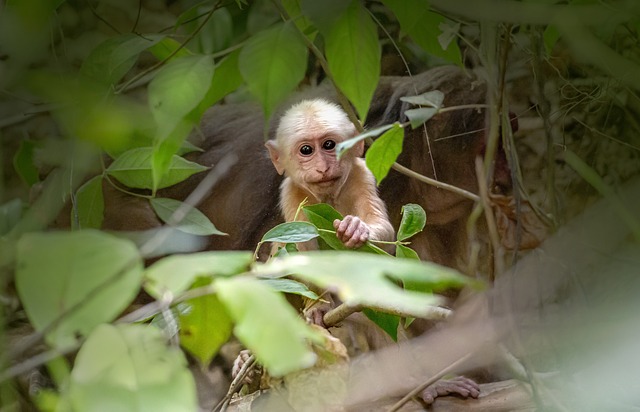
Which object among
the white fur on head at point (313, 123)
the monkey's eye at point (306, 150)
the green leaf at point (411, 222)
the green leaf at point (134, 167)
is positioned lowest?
the monkey's eye at point (306, 150)

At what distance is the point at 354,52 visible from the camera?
992mm

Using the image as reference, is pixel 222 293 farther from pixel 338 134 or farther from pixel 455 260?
pixel 455 260

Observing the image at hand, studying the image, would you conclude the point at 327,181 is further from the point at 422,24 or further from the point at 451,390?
the point at 422,24

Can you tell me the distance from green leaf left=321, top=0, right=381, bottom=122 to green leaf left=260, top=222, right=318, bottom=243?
32 centimetres

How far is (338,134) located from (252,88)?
1.39 m

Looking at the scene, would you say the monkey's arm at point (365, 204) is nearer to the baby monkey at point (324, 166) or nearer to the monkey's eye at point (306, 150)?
the baby monkey at point (324, 166)

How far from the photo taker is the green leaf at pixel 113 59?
1.23 metres

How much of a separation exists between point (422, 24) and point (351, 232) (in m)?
0.54

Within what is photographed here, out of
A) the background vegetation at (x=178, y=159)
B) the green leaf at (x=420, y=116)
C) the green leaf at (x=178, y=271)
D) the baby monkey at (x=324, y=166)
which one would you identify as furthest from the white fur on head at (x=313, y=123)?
the green leaf at (x=178, y=271)

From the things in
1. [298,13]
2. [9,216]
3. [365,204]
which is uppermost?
[298,13]

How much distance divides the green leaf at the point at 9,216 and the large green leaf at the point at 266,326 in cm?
80

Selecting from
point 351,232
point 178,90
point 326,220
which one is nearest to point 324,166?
point 351,232

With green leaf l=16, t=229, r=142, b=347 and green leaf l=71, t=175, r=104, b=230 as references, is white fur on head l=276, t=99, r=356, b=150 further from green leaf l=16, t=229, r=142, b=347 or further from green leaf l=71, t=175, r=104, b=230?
green leaf l=16, t=229, r=142, b=347

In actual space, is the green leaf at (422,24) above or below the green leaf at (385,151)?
above
